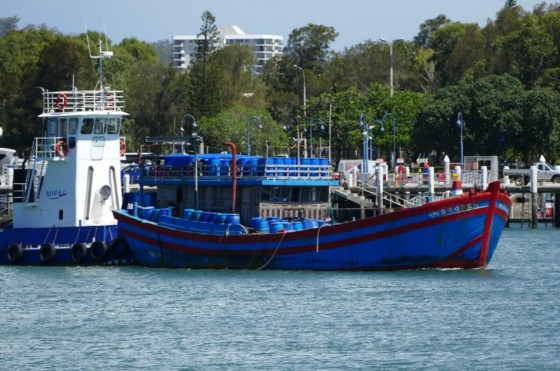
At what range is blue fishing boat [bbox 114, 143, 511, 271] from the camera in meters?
54.5

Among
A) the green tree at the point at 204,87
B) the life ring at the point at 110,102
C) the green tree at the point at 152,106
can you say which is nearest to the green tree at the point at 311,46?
the green tree at the point at 152,106

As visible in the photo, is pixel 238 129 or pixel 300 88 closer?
pixel 238 129

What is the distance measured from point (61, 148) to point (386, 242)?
14.8m

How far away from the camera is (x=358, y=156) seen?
138m

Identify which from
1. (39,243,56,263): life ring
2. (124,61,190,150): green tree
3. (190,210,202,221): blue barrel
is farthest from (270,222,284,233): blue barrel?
(124,61,190,150): green tree

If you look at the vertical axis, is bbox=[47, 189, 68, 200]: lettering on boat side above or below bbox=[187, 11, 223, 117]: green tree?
below

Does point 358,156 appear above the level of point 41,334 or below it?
above

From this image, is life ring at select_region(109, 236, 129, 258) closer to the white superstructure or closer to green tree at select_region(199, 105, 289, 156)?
the white superstructure

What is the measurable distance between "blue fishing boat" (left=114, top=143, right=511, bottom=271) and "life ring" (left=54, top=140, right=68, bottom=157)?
3340mm

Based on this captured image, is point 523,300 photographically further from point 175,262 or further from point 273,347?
point 175,262

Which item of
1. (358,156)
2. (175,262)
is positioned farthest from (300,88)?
(175,262)

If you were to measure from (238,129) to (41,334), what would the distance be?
70980 millimetres

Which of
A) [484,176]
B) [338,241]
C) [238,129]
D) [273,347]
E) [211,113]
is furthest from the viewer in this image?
[211,113]

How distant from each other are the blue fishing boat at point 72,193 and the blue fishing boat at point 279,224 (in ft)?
4.19
